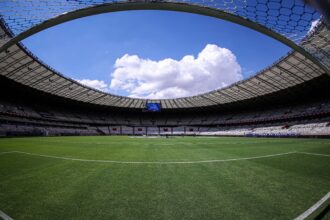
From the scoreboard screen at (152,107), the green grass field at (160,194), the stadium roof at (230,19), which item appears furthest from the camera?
the scoreboard screen at (152,107)

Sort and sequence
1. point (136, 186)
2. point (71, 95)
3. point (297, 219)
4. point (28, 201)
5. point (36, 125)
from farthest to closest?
point (71, 95) < point (36, 125) < point (136, 186) < point (28, 201) < point (297, 219)

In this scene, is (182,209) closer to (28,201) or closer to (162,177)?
(162,177)

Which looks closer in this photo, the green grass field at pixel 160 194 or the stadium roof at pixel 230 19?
the green grass field at pixel 160 194

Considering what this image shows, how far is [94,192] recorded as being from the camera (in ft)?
14.1

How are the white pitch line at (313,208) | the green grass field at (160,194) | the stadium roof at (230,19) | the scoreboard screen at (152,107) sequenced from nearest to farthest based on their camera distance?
the white pitch line at (313,208), the green grass field at (160,194), the stadium roof at (230,19), the scoreboard screen at (152,107)

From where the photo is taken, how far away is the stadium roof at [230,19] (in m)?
6.09

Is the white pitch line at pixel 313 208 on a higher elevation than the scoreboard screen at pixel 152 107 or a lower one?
lower

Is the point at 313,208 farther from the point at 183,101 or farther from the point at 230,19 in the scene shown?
the point at 183,101

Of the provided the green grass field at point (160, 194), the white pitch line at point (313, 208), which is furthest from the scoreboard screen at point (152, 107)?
the white pitch line at point (313, 208)

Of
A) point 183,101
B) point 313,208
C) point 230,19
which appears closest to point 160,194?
point 313,208

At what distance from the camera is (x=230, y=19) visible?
250 inches

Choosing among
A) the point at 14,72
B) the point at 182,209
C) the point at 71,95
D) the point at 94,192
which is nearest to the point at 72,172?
the point at 94,192

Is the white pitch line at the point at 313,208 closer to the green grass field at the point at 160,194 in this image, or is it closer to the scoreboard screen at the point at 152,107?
the green grass field at the point at 160,194

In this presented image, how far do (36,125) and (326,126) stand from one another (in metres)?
57.7
